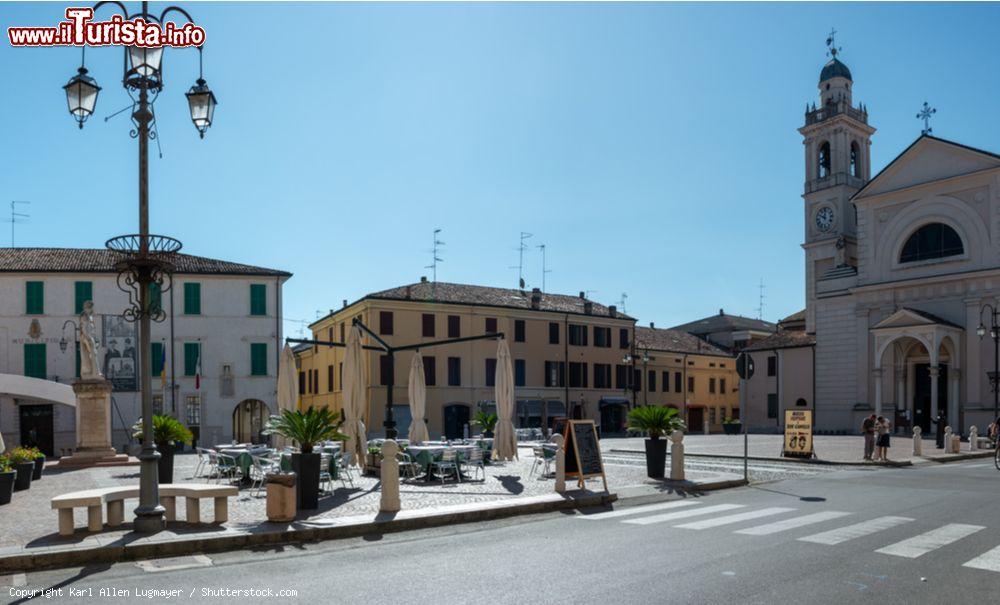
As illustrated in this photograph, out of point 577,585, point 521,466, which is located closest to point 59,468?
point 521,466

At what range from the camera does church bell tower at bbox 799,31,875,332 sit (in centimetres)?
5784

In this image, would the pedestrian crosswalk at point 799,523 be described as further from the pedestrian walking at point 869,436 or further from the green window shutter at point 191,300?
the green window shutter at point 191,300

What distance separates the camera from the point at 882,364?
145ft

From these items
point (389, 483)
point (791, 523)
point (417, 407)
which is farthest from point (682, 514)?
point (417, 407)

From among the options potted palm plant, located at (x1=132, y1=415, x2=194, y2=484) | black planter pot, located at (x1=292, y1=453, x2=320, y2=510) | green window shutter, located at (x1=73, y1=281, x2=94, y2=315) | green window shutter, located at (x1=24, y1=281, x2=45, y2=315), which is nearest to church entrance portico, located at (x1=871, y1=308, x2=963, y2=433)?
potted palm plant, located at (x1=132, y1=415, x2=194, y2=484)

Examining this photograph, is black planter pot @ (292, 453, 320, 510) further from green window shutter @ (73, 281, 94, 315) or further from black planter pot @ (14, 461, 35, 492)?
green window shutter @ (73, 281, 94, 315)

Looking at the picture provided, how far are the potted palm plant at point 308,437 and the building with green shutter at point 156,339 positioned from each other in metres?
27.6

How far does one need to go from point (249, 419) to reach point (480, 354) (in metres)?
14.5

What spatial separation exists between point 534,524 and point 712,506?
3.33 m

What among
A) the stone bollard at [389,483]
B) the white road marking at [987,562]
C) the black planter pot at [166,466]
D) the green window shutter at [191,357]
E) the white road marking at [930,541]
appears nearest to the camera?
the white road marking at [987,562]

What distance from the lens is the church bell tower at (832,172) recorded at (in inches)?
2277

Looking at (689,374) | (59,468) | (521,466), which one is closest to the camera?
(521,466)

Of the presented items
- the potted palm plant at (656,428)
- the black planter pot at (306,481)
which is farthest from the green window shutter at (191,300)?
the black planter pot at (306,481)

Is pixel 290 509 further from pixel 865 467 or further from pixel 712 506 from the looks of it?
pixel 865 467
